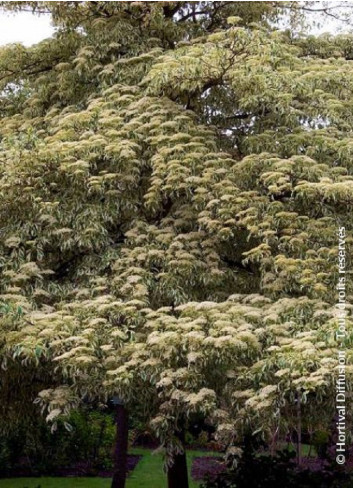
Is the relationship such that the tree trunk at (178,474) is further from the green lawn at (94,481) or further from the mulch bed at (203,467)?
the mulch bed at (203,467)

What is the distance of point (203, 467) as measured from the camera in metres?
12.9

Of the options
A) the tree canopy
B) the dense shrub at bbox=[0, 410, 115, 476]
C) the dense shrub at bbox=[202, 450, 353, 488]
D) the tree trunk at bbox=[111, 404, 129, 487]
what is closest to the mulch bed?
the dense shrub at bbox=[0, 410, 115, 476]

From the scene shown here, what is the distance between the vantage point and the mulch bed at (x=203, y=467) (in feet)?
39.6

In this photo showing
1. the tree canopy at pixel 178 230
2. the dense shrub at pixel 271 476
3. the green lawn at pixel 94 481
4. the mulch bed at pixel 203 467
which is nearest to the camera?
the tree canopy at pixel 178 230

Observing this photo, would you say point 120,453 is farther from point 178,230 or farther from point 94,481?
point 178,230

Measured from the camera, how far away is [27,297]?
5.82 metres

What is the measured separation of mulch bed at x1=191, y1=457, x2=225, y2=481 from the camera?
12.1m

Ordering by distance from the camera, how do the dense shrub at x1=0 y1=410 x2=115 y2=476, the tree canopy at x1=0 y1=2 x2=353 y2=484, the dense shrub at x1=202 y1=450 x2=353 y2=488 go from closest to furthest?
the tree canopy at x1=0 y1=2 x2=353 y2=484 < the dense shrub at x1=202 y1=450 x2=353 y2=488 < the dense shrub at x1=0 y1=410 x2=115 y2=476

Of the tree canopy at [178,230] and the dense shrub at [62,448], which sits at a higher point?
the tree canopy at [178,230]

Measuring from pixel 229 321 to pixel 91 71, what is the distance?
3649 mm

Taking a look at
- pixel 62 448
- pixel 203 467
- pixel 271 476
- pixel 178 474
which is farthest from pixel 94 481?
pixel 271 476

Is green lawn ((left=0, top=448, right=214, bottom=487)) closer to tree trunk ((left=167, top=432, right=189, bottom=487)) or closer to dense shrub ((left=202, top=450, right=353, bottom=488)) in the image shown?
tree trunk ((left=167, top=432, right=189, bottom=487))

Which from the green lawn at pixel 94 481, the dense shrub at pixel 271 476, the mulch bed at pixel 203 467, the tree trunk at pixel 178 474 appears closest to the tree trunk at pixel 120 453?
the green lawn at pixel 94 481

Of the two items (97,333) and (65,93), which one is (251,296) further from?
(65,93)
